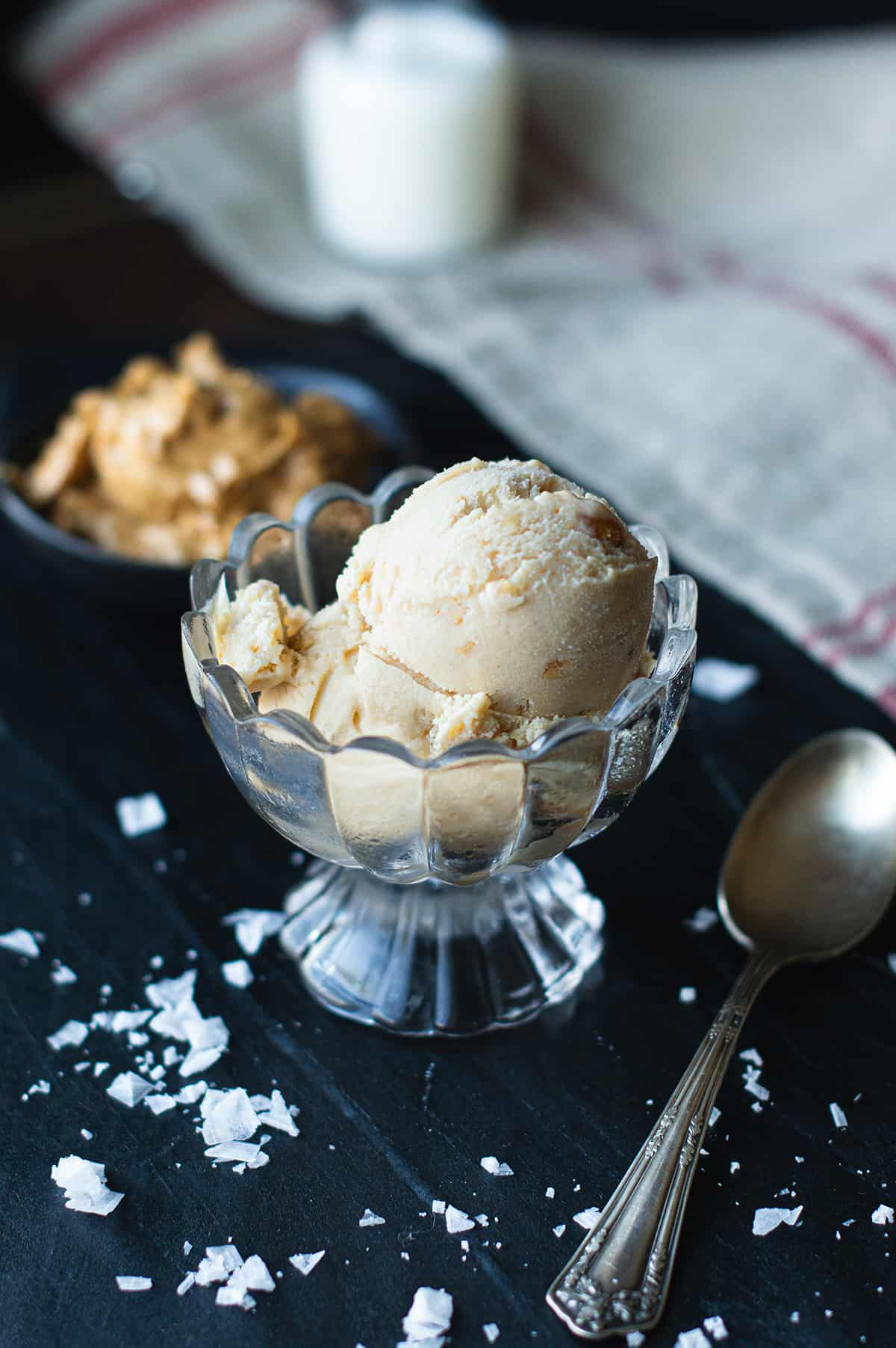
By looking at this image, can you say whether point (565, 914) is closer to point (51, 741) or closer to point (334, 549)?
point (334, 549)

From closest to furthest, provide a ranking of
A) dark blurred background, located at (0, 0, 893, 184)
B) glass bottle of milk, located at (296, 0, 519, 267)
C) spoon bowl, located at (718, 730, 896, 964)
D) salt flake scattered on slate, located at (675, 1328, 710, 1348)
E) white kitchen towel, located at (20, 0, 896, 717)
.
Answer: salt flake scattered on slate, located at (675, 1328, 710, 1348), spoon bowl, located at (718, 730, 896, 964), white kitchen towel, located at (20, 0, 896, 717), glass bottle of milk, located at (296, 0, 519, 267), dark blurred background, located at (0, 0, 893, 184)

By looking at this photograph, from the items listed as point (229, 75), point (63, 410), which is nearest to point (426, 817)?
point (63, 410)

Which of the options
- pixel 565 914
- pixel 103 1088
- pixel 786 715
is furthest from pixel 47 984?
pixel 786 715

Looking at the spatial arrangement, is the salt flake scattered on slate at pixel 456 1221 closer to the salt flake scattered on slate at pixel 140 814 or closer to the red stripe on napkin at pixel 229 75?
the salt flake scattered on slate at pixel 140 814

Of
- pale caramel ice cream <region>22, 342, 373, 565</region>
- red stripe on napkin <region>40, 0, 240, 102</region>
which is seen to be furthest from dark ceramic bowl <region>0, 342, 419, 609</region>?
→ red stripe on napkin <region>40, 0, 240, 102</region>

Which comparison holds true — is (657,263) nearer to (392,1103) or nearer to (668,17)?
(668,17)

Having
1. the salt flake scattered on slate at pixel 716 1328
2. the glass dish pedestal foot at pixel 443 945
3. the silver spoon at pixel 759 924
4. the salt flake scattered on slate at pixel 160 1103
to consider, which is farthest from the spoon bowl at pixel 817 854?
the salt flake scattered on slate at pixel 160 1103

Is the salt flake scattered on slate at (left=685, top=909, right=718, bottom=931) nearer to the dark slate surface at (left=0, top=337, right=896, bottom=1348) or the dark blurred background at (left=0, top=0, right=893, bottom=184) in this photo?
the dark slate surface at (left=0, top=337, right=896, bottom=1348)
